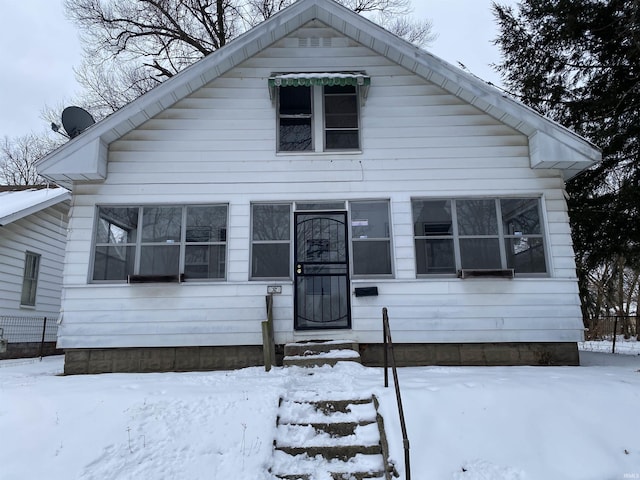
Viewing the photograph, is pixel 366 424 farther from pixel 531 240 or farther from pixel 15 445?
pixel 531 240

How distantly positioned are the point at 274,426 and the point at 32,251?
10.3 meters

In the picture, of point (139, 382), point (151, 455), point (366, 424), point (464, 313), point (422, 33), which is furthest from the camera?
point (422, 33)

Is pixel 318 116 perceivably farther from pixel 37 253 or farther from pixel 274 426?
pixel 37 253

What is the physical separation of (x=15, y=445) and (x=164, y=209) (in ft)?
13.3

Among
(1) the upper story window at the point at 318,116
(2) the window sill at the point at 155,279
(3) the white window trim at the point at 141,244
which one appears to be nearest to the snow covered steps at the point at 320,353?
(3) the white window trim at the point at 141,244

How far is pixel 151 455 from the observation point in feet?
12.1

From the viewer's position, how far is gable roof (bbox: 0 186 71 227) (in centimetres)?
1005

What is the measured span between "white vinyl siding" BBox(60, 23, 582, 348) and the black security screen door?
0.89 ft

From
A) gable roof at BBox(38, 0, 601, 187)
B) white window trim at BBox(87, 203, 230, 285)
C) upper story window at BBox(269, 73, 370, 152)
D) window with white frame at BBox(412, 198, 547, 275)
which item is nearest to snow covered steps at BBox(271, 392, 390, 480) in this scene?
white window trim at BBox(87, 203, 230, 285)

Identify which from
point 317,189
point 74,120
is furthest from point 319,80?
→ point 74,120

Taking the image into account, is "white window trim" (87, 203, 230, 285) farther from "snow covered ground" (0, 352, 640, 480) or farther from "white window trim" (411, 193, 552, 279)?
"white window trim" (411, 193, 552, 279)

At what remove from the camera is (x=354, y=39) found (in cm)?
753

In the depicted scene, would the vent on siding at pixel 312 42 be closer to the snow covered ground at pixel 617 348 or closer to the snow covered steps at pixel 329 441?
the snow covered steps at pixel 329 441

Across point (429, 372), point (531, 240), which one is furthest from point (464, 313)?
point (531, 240)
